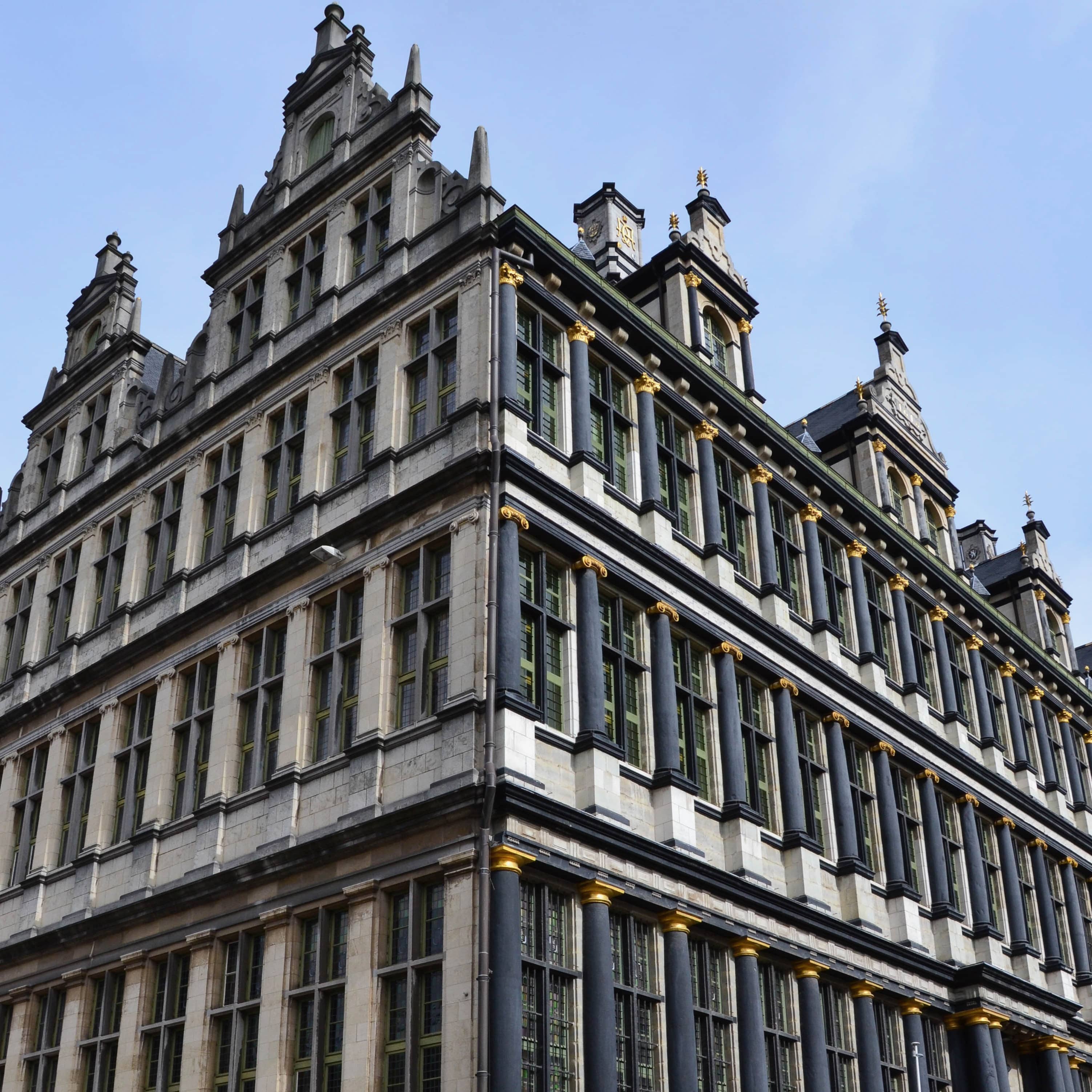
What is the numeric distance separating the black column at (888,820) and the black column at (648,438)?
8.12m

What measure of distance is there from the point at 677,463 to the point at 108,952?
43.9 feet

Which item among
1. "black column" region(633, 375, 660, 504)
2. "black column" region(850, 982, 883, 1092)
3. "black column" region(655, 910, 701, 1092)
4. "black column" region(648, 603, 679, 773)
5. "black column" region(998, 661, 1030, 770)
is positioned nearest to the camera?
"black column" region(655, 910, 701, 1092)

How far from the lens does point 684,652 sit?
995 inches

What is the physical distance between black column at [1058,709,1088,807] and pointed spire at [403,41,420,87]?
2472 centimetres

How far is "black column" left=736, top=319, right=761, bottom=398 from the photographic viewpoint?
30812 millimetres

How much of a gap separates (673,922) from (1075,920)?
718 inches

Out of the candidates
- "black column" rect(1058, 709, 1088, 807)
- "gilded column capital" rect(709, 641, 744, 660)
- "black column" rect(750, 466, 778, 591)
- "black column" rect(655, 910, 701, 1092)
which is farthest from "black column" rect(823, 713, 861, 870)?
"black column" rect(1058, 709, 1088, 807)

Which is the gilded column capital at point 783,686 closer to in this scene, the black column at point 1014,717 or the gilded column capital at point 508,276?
the gilded column capital at point 508,276

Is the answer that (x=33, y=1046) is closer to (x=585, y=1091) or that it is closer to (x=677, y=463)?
(x=585, y=1091)

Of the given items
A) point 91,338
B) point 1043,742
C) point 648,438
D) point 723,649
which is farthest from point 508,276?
point 1043,742

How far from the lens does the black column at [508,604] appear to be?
20.6 meters

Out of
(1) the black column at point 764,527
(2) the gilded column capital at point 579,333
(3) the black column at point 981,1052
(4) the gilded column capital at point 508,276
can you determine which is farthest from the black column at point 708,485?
(3) the black column at point 981,1052

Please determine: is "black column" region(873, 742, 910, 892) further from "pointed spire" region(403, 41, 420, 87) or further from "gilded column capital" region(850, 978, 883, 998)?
"pointed spire" region(403, 41, 420, 87)

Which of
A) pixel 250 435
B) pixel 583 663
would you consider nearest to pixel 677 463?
pixel 583 663
